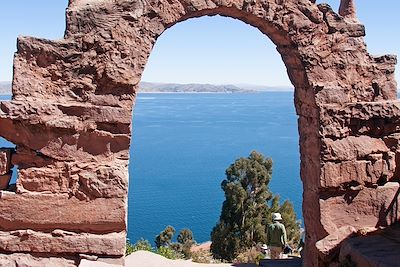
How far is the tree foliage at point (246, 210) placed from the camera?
19.3m

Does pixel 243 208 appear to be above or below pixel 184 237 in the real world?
above

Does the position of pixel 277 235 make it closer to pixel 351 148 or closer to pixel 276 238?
pixel 276 238

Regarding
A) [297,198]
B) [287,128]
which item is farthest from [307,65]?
[287,128]

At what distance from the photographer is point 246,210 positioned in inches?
795

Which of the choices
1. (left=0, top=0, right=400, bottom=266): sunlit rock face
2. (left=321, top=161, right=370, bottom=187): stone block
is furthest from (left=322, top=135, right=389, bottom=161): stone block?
(left=0, top=0, right=400, bottom=266): sunlit rock face

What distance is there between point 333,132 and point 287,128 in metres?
76.3

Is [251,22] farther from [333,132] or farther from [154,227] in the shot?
[154,227]

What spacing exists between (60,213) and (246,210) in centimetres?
1562

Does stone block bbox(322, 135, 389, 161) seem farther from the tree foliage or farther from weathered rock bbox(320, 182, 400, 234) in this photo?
the tree foliage

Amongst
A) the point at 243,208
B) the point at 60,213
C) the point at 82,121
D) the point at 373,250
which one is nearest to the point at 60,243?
the point at 60,213

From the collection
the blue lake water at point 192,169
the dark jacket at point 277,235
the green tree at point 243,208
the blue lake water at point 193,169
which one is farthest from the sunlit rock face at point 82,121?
the blue lake water at point 192,169

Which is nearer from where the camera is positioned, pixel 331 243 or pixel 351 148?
pixel 331 243

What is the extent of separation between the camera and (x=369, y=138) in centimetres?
599

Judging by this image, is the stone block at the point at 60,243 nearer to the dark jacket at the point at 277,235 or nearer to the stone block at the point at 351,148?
the stone block at the point at 351,148
